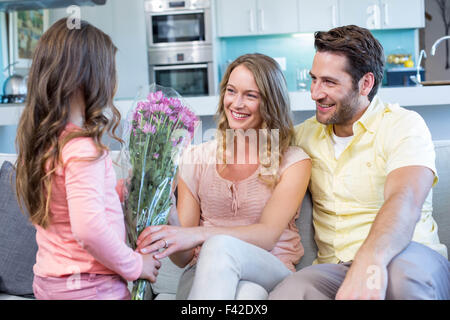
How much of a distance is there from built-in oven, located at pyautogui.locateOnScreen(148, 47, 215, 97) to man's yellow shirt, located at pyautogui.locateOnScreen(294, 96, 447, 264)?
12.1 ft

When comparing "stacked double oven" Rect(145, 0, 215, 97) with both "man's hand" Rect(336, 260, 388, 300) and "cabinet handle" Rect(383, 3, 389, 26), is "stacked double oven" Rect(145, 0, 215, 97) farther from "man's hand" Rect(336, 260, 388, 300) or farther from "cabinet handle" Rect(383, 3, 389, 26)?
"man's hand" Rect(336, 260, 388, 300)

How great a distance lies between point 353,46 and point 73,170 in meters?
1.02

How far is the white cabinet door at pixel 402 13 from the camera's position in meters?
5.21

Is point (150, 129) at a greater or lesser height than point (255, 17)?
lesser

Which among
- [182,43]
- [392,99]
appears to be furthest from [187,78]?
[392,99]

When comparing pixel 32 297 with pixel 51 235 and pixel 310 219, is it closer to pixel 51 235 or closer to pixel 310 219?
pixel 51 235

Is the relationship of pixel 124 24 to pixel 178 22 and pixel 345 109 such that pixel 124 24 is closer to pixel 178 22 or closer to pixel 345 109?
pixel 178 22

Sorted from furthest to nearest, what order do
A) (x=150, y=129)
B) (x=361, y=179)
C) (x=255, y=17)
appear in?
(x=255, y=17) < (x=361, y=179) < (x=150, y=129)

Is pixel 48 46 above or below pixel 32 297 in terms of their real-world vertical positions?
above

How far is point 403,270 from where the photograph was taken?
1178mm

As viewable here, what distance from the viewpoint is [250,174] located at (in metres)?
1.72

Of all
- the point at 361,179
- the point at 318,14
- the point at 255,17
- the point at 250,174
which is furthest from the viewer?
the point at 255,17

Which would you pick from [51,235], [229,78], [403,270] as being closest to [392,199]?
[403,270]

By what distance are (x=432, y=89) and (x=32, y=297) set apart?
234cm
